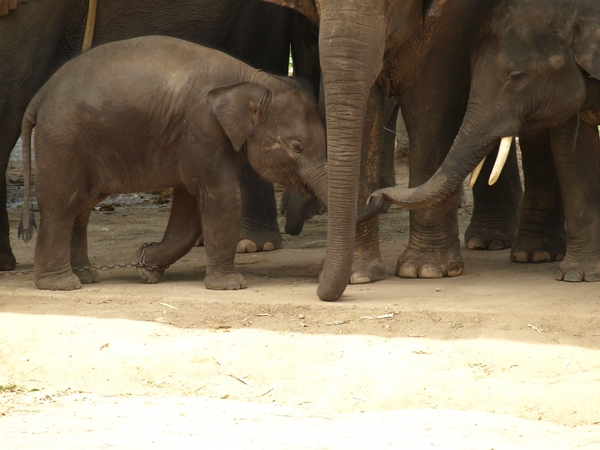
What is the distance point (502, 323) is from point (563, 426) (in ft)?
3.24

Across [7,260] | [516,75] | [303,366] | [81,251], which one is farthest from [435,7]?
[7,260]

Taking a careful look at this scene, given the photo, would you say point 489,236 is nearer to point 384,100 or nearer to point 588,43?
point 384,100

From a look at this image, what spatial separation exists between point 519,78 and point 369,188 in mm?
1098

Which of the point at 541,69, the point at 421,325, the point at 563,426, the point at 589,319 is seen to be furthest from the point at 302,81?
the point at 563,426

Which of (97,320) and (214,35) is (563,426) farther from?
(214,35)

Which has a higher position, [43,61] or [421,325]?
[43,61]

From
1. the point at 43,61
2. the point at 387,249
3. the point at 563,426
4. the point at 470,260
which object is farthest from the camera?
the point at 387,249

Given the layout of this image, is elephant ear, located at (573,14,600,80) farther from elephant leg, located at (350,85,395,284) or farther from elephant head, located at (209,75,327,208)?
elephant head, located at (209,75,327,208)

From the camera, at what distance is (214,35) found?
766 centimetres

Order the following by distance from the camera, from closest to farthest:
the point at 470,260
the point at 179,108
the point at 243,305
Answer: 1. the point at 243,305
2. the point at 179,108
3. the point at 470,260

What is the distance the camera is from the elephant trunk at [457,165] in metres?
5.93

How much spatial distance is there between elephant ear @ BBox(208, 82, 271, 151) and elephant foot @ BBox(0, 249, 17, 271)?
1.81 m

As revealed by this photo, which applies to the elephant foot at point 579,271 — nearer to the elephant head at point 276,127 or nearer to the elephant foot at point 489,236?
the elephant foot at point 489,236

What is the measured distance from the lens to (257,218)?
788 cm
